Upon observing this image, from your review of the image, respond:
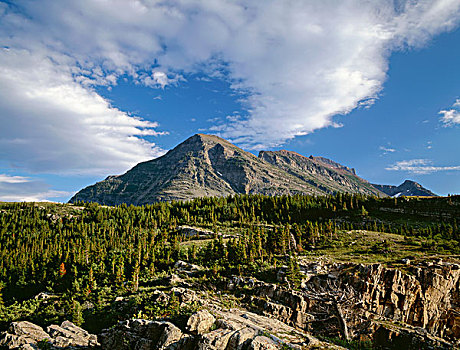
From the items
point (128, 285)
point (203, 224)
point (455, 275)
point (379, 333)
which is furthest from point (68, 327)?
point (203, 224)

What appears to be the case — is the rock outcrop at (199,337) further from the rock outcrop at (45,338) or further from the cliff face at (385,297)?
the cliff face at (385,297)

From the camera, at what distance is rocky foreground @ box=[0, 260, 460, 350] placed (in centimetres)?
2317

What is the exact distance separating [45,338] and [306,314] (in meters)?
40.5

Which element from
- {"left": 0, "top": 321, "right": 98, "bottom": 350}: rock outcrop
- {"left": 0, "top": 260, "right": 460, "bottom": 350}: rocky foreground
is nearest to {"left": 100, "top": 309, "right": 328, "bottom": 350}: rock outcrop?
{"left": 0, "top": 260, "right": 460, "bottom": 350}: rocky foreground

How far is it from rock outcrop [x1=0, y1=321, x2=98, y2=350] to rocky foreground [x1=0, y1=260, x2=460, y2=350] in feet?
0.36

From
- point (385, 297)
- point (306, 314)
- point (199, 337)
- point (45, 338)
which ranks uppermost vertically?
point (199, 337)

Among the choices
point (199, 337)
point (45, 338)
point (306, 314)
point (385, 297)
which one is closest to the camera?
point (199, 337)

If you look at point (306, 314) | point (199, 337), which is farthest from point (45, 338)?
point (306, 314)

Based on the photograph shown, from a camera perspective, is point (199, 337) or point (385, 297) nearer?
point (199, 337)

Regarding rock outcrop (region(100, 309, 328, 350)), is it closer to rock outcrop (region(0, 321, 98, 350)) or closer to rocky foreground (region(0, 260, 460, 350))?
rocky foreground (region(0, 260, 460, 350))

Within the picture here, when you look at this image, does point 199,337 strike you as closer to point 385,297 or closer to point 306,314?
point 306,314

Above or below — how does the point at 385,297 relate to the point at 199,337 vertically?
below

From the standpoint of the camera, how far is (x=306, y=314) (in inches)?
1711

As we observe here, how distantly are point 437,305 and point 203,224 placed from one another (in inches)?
4228
